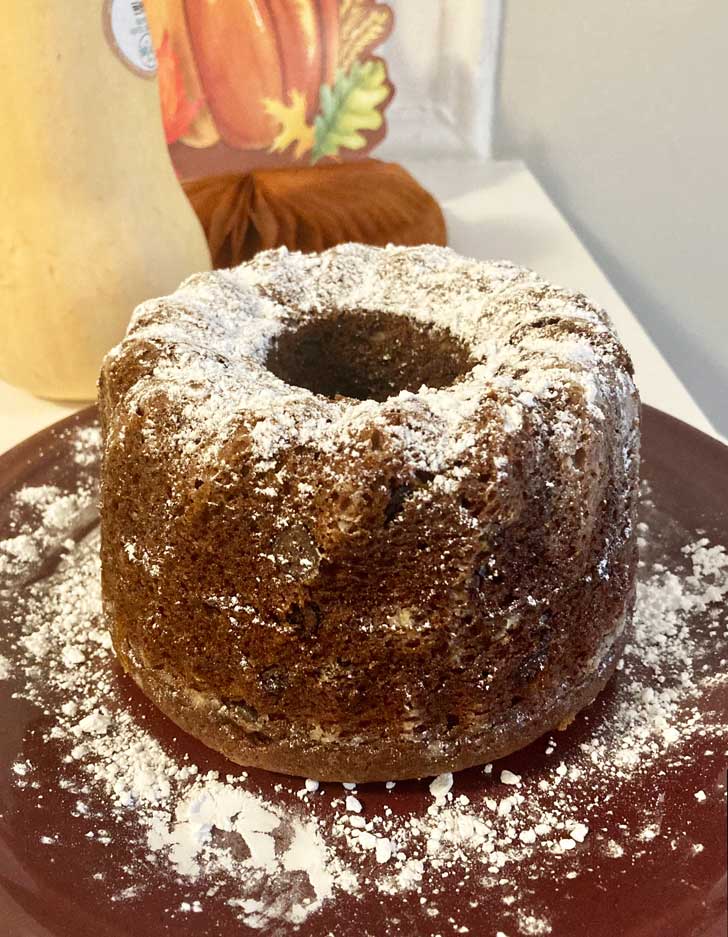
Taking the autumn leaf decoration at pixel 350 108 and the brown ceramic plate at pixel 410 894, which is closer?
the brown ceramic plate at pixel 410 894

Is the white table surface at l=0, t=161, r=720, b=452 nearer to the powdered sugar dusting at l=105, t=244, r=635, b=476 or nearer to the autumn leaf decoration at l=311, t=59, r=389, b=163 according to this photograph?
the autumn leaf decoration at l=311, t=59, r=389, b=163

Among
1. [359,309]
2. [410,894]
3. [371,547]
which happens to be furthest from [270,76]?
[410,894]

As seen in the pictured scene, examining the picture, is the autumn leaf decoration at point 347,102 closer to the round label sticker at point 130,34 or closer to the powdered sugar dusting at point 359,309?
the round label sticker at point 130,34

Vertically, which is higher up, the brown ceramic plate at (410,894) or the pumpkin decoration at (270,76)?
the pumpkin decoration at (270,76)

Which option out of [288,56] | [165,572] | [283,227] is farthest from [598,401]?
[288,56]

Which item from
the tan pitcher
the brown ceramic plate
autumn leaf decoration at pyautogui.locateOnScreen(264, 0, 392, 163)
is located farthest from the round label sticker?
the brown ceramic plate

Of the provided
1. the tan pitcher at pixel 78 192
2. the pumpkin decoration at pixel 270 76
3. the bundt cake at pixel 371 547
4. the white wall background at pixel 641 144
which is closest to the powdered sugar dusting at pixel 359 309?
the bundt cake at pixel 371 547

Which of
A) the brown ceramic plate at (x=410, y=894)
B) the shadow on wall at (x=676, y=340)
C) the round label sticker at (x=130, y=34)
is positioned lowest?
the shadow on wall at (x=676, y=340)
